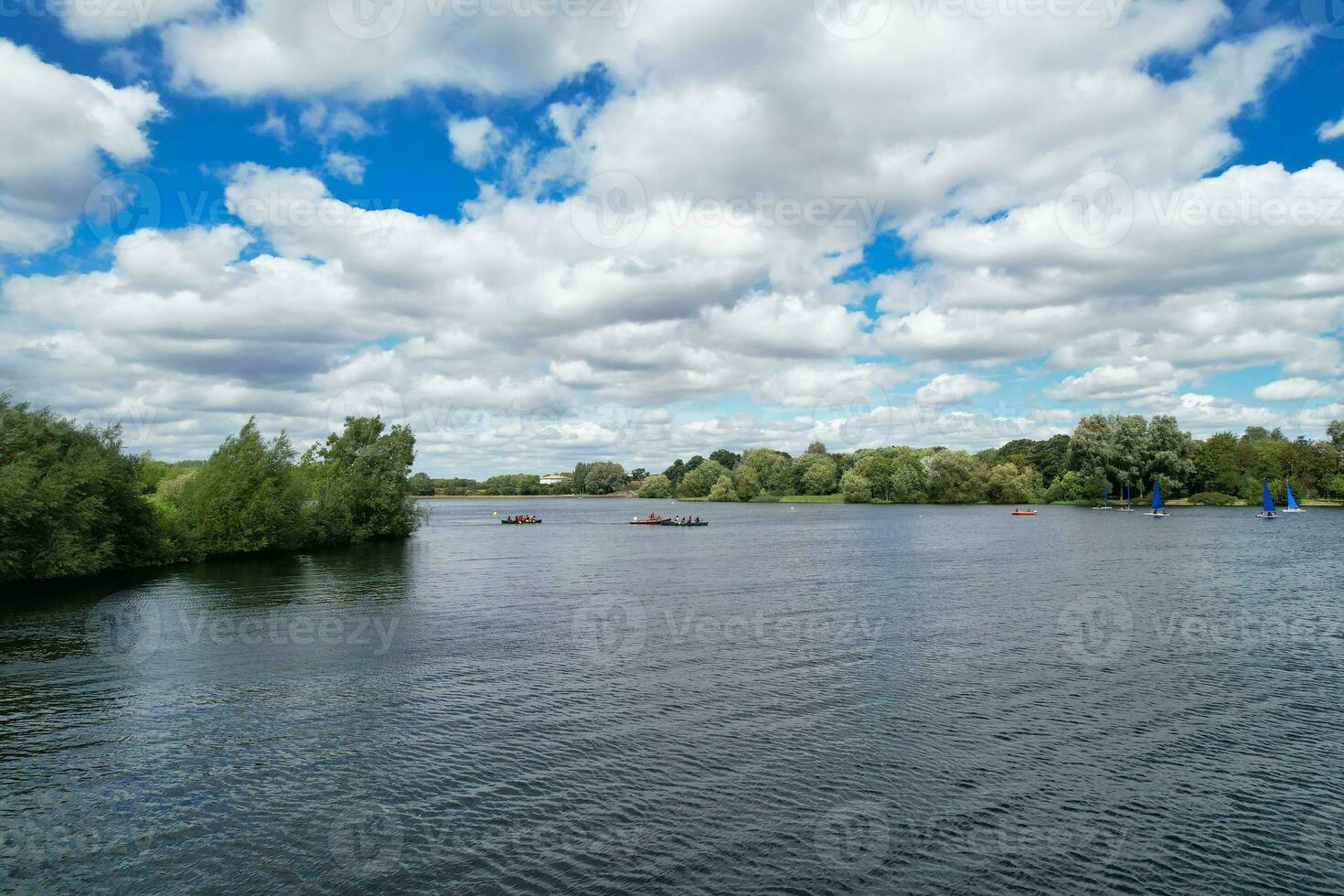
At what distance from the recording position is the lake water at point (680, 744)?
1495cm

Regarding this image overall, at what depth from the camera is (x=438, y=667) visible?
2972 centimetres

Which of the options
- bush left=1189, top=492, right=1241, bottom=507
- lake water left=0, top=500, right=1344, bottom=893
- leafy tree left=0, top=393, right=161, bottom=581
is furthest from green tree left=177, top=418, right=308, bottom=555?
bush left=1189, top=492, right=1241, bottom=507

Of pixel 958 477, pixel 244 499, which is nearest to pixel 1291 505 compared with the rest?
pixel 958 477

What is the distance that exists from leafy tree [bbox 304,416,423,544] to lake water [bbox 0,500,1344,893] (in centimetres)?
4715

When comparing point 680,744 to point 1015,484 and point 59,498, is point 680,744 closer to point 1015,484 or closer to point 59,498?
point 59,498

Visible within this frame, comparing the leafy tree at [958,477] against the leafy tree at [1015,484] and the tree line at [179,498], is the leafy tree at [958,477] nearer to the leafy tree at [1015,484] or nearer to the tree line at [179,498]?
the leafy tree at [1015,484]

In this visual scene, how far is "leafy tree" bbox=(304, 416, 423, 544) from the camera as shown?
93.2 meters

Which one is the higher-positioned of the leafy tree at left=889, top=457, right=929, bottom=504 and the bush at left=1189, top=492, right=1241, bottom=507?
the leafy tree at left=889, top=457, right=929, bottom=504

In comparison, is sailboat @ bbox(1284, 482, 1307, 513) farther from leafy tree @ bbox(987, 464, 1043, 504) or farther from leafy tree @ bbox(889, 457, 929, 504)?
leafy tree @ bbox(889, 457, 929, 504)

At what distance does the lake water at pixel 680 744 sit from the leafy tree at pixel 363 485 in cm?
4715

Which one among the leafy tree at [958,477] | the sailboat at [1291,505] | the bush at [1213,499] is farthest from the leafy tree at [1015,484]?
the sailboat at [1291,505]

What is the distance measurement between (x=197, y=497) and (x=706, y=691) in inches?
2722

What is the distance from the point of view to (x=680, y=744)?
20.9 m

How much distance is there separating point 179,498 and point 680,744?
245 ft
